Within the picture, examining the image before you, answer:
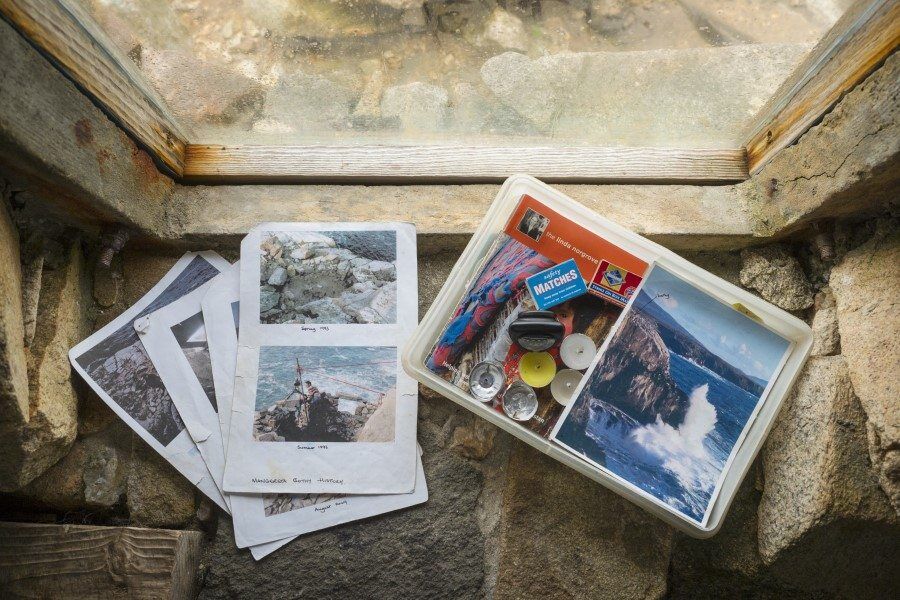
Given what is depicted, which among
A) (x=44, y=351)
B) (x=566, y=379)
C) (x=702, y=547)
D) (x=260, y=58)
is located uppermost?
(x=260, y=58)

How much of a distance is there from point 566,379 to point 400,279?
0.30 meters

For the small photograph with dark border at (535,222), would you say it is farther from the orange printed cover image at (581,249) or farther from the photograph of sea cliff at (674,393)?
the photograph of sea cliff at (674,393)

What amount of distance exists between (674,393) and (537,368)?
193mm

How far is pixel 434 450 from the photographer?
0.83m

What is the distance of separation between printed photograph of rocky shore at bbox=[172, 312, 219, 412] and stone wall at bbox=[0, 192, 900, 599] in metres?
0.09

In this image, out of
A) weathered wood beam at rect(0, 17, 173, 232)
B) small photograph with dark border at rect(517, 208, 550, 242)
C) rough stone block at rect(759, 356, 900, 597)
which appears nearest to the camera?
weathered wood beam at rect(0, 17, 173, 232)

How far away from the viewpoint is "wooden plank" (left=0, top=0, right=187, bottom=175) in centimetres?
60

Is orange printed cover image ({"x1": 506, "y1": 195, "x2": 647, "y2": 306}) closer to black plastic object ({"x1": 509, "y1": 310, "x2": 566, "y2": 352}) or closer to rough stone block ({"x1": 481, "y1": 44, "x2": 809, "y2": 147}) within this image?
black plastic object ({"x1": 509, "y1": 310, "x2": 566, "y2": 352})

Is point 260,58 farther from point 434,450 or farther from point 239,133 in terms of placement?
point 434,450

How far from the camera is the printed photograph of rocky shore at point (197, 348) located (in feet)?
2.75

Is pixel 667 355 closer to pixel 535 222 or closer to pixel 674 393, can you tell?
pixel 674 393

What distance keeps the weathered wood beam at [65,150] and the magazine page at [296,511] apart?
0.44 metres

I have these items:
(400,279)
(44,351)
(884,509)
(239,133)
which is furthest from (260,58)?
(884,509)

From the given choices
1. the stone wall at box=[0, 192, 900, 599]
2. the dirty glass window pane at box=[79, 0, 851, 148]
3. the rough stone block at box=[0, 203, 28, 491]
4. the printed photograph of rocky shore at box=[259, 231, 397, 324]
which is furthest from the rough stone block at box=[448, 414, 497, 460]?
the rough stone block at box=[0, 203, 28, 491]
